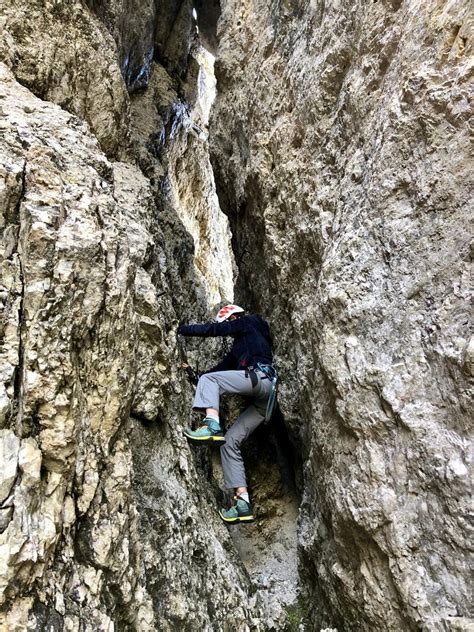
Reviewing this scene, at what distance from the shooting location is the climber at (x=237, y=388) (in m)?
5.80

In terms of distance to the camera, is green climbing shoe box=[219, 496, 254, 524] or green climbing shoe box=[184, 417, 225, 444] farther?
green climbing shoe box=[219, 496, 254, 524]

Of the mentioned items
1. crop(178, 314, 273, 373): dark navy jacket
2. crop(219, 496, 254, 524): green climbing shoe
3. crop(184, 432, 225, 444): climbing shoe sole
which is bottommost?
crop(219, 496, 254, 524): green climbing shoe

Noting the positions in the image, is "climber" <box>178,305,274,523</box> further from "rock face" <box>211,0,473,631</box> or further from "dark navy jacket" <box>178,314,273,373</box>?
"rock face" <box>211,0,473,631</box>

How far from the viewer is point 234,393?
6234mm

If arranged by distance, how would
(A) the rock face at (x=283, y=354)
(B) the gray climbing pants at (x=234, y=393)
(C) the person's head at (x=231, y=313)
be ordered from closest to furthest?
(A) the rock face at (x=283, y=354)
(B) the gray climbing pants at (x=234, y=393)
(C) the person's head at (x=231, y=313)

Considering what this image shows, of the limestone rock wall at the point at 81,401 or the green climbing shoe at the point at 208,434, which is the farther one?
the green climbing shoe at the point at 208,434

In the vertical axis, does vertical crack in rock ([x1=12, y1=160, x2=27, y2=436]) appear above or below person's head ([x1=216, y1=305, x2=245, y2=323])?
below

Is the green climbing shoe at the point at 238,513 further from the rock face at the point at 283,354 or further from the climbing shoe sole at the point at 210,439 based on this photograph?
the climbing shoe sole at the point at 210,439

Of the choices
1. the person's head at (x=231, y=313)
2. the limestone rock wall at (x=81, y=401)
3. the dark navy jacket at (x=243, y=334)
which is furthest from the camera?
the person's head at (x=231, y=313)

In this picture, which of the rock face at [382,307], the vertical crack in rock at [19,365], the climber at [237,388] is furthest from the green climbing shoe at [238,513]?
the vertical crack in rock at [19,365]

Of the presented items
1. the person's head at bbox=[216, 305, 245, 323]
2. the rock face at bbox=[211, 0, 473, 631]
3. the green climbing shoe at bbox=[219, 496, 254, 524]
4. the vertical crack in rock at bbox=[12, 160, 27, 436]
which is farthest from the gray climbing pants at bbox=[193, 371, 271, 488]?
the vertical crack in rock at bbox=[12, 160, 27, 436]

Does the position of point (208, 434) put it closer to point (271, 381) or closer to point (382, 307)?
point (271, 381)

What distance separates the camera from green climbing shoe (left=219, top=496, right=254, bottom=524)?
5793mm

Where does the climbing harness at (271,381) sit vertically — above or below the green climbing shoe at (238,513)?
above
